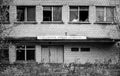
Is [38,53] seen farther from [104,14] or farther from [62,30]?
[104,14]

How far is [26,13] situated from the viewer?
1931 cm

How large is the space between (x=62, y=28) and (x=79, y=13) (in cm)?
239

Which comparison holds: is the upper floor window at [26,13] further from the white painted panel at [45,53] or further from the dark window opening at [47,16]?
the white painted panel at [45,53]

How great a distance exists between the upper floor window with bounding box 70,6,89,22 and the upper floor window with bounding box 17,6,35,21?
13.3 feet

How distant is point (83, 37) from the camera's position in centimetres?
1823

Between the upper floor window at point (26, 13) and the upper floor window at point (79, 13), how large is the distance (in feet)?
13.3

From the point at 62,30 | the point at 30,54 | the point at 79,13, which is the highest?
the point at 79,13

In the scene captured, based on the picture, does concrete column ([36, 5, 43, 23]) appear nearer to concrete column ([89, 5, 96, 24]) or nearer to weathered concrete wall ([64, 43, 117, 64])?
weathered concrete wall ([64, 43, 117, 64])

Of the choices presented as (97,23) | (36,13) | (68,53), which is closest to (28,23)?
(36,13)

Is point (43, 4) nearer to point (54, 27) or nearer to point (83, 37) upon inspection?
point (54, 27)

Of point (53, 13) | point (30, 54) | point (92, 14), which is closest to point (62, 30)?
point (53, 13)

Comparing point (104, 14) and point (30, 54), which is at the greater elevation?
point (104, 14)

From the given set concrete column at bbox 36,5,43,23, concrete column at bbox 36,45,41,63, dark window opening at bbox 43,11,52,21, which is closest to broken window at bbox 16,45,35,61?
concrete column at bbox 36,45,41,63

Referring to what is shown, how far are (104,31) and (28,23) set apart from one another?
780 centimetres
